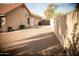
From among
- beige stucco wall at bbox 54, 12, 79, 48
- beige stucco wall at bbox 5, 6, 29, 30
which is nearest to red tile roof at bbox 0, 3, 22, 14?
beige stucco wall at bbox 5, 6, 29, 30

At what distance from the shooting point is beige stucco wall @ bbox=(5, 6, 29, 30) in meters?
2.62

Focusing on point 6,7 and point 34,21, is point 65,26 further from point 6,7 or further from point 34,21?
point 6,7

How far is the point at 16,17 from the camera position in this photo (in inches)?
104

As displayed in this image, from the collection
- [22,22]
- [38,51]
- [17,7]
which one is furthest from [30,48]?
[17,7]

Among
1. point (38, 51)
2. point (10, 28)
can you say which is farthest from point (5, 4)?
point (38, 51)

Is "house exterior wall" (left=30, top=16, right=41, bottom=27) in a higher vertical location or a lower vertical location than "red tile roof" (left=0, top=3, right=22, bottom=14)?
lower

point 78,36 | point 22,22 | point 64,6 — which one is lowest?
point 78,36

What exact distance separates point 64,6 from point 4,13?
85 centimetres

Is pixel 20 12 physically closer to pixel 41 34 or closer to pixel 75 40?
pixel 41 34

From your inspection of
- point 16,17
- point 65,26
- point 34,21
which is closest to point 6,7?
point 16,17

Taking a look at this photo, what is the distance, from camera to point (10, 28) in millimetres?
2629

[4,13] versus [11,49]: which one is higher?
[4,13]

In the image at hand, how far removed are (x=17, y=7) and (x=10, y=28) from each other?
0.31 meters

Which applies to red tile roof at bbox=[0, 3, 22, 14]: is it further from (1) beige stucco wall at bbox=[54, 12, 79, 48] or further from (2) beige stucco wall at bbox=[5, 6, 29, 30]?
(1) beige stucco wall at bbox=[54, 12, 79, 48]
